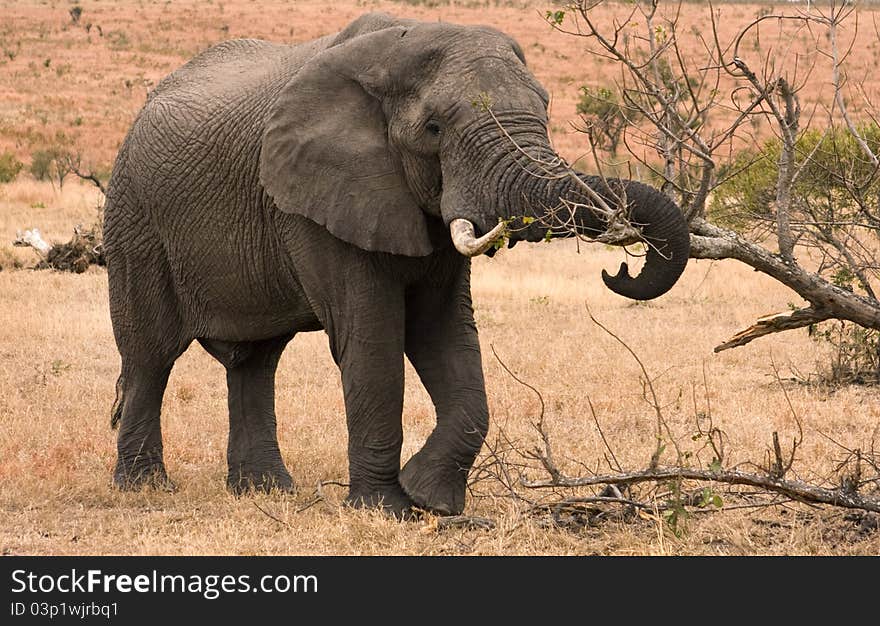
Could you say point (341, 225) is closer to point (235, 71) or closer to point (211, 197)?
point (211, 197)

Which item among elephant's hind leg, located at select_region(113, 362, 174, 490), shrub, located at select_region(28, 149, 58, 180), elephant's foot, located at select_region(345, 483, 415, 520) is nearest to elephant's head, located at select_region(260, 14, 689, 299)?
elephant's foot, located at select_region(345, 483, 415, 520)

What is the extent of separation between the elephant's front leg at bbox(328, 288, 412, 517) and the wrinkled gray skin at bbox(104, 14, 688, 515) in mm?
11

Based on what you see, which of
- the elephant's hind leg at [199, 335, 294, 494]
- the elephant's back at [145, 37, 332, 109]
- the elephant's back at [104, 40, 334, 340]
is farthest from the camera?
the elephant's hind leg at [199, 335, 294, 494]

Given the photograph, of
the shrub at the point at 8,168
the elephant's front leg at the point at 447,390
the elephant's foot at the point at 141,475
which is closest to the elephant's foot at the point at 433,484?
the elephant's front leg at the point at 447,390

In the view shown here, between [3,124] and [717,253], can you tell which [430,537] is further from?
[3,124]

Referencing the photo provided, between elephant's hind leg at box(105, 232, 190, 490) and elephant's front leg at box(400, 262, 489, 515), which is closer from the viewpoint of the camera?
elephant's front leg at box(400, 262, 489, 515)

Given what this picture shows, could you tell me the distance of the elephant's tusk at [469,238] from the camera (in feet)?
17.5

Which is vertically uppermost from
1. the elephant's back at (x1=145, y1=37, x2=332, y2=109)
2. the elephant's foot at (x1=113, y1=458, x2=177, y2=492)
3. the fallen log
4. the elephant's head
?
the elephant's back at (x1=145, y1=37, x2=332, y2=109)

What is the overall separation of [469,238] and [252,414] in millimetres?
3054

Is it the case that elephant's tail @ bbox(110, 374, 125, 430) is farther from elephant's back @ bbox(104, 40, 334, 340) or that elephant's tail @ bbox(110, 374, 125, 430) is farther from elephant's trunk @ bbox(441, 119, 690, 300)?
elephant's trunk @ bbox(441, 119, 690, 300)

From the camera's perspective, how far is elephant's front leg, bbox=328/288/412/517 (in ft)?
21.0

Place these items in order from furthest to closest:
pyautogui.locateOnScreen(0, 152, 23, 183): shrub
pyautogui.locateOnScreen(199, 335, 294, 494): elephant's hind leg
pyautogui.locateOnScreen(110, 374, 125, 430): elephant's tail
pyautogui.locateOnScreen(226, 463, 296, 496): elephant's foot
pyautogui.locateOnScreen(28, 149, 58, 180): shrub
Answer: pyautogui.locateOnScreen(28, 149, 58, 180): shrub → pyautogui.locateOnScreen(0, 152, 23, 183): shrub → pyautogui.locateOnScreen(110, 374, 125, 430): elephant's tail → pyautogui.locateOnScreen(199, 335, 294, 494): elephant's hind leg → pyautogui.locateOnScreen(226, 463, 296, 496): elephant's foot

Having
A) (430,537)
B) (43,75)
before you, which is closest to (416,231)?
(430,537)

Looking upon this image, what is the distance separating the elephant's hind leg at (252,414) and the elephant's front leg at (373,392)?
1.31m
